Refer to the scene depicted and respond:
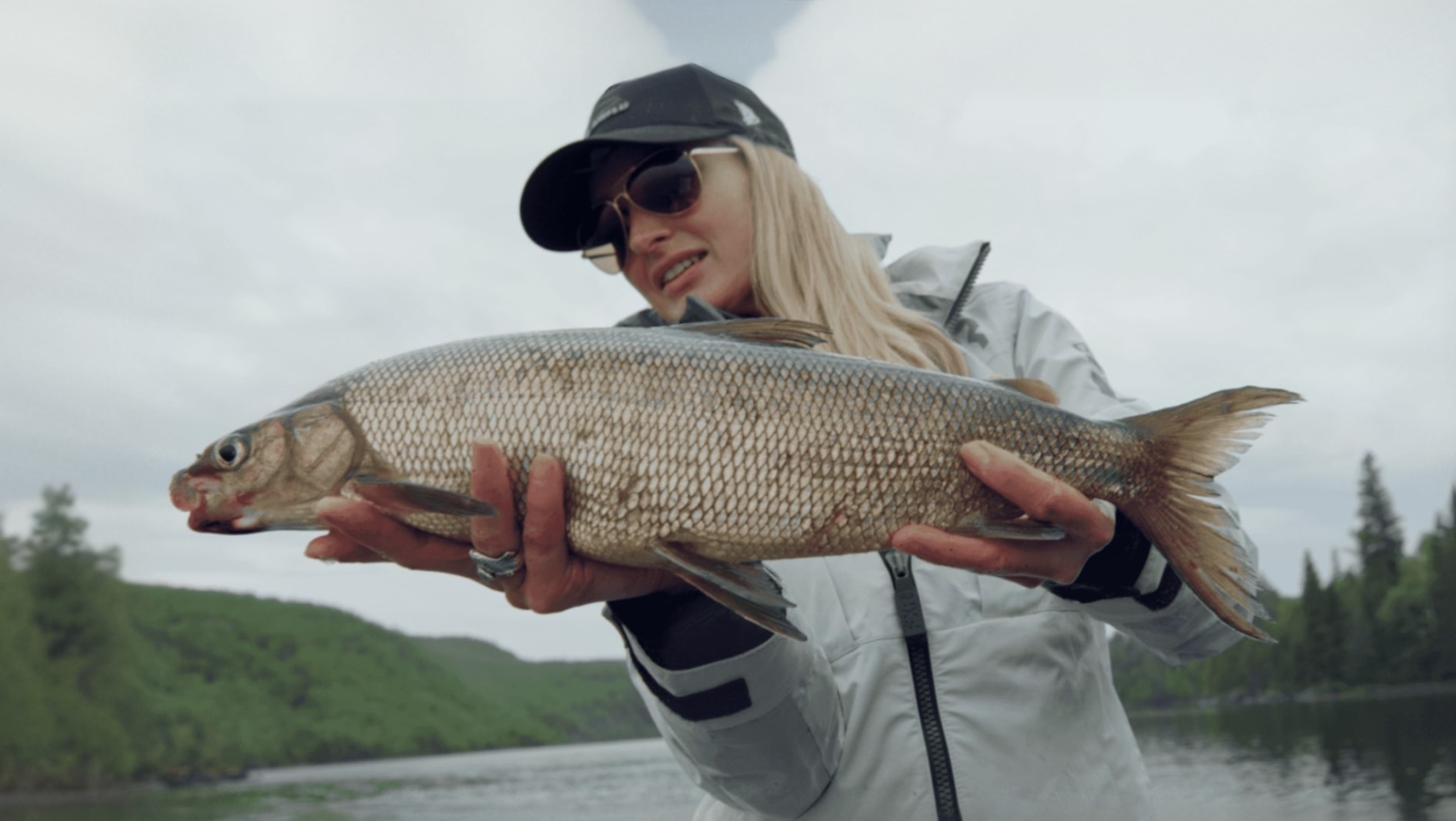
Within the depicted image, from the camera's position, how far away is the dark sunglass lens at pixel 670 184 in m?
4.95

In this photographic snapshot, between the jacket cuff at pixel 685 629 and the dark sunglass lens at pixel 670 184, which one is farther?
the dark sunglass lens at pixel 670 184

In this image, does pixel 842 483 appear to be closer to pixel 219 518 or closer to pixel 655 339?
pixel 655 339

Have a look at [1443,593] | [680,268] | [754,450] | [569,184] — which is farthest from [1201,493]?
[1443,593]

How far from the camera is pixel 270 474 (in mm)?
3504

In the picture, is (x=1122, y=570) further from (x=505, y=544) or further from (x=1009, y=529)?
(x=505, y=544)

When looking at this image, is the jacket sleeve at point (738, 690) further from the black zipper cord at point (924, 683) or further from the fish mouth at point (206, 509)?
the fish mouth at point (206, 509)

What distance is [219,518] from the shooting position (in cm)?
351

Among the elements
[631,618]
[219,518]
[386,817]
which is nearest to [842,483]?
[631,618]

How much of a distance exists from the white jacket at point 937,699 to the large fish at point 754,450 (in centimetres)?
47

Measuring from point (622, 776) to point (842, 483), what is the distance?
4207 inches

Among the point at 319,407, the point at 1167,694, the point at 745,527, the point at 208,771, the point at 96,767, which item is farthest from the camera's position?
the point at 1167,694

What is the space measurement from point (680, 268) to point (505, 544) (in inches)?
86.5

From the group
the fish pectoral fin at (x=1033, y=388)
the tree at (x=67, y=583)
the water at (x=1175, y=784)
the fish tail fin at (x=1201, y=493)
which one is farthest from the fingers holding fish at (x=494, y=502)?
the tree at (x=67, y=583)

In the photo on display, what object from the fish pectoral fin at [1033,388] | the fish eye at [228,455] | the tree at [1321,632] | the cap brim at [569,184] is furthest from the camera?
the tree at [1321,632]
